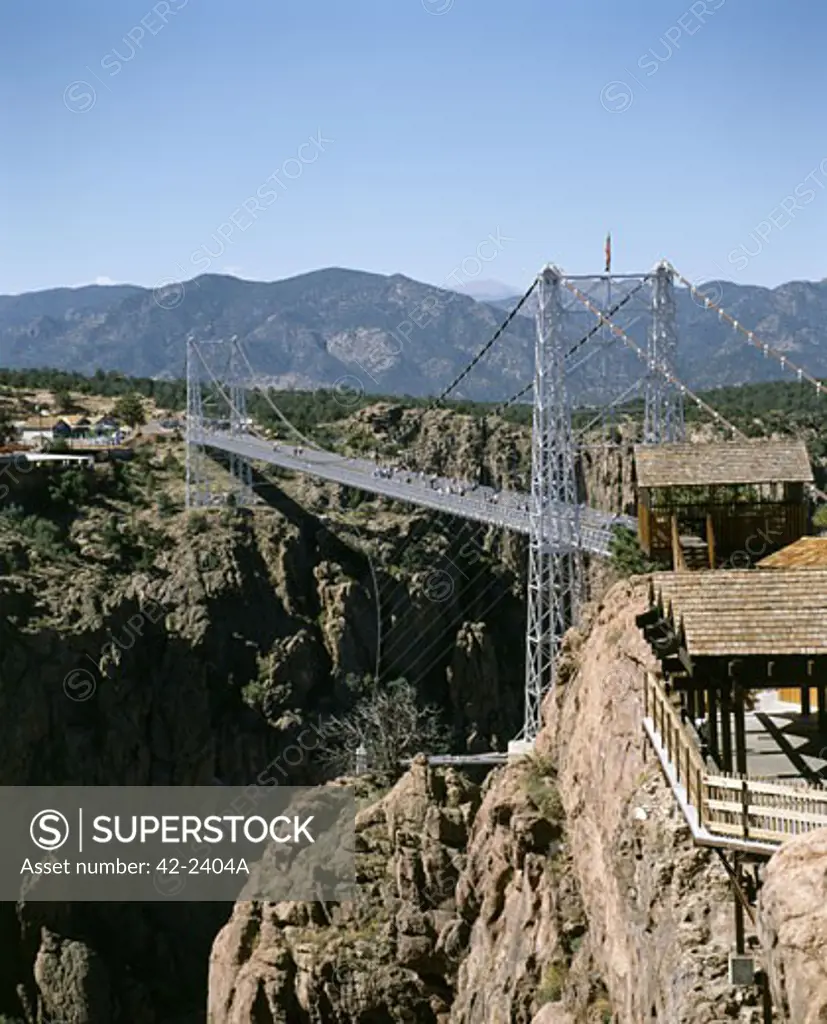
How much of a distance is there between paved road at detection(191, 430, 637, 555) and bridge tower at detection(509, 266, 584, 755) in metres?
2.46

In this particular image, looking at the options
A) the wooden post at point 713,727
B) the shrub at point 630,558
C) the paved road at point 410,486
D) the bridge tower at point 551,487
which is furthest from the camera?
the paved road at point 410,486

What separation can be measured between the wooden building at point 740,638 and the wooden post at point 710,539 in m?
4.76

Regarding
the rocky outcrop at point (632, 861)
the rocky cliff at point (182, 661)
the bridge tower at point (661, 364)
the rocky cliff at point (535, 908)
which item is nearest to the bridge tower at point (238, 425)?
the rocky cliff at point (182, 661)

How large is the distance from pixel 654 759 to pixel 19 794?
23924 mm

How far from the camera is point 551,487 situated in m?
25.4

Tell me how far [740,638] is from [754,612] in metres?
0.28

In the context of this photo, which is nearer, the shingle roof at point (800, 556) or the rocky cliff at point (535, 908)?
the rocky cliff at point (535, 908)

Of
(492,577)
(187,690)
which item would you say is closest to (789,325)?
(492,577)

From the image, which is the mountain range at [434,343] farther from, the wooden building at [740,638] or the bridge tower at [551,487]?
the wooden building at [740,638]

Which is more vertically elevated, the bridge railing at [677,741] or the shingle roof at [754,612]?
the shingle roof at [754,612]

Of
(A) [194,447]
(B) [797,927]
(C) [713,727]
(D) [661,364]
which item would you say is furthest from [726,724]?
(A) [194,447]

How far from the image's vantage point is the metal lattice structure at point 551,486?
24078 mm

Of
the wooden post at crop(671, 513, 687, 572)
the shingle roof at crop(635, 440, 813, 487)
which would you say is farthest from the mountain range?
the wooden post at crop(671, 513, 687, 572)

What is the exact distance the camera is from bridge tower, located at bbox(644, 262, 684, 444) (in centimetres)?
2459
